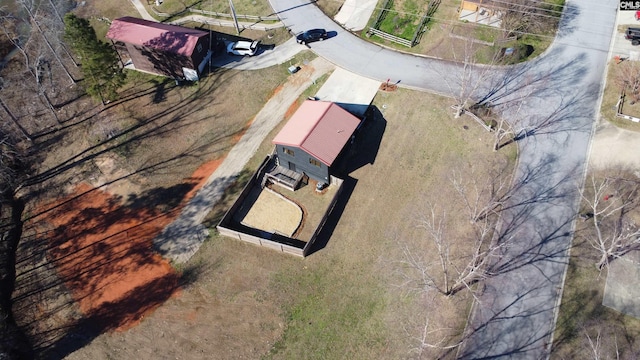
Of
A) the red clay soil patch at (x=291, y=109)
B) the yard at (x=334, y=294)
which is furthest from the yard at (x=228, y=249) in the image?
the red clay soil patch at (x=291, y=109)

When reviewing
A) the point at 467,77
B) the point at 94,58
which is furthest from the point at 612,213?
the point at 94,58

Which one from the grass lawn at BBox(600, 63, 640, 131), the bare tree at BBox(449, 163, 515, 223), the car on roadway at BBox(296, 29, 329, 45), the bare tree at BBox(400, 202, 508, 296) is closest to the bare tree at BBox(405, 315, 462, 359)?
the bare tree at BBox(400, 202, 508, 296)

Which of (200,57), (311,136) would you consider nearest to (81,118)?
(200,57)

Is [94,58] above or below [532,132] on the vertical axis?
above

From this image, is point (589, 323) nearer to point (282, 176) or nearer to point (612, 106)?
point (612, 106)

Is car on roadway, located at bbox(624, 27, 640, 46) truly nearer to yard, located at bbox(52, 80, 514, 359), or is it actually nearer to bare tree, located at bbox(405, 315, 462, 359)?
yard, located at bbox(52, 80, 514, 359)

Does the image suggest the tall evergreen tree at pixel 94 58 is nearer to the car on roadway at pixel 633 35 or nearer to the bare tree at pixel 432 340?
the bare tree at pixel 432 340
